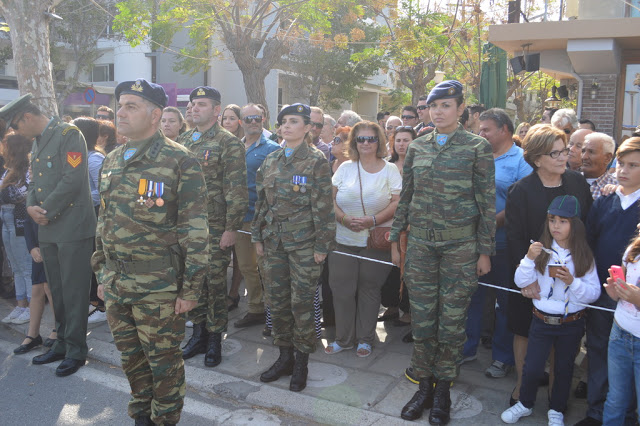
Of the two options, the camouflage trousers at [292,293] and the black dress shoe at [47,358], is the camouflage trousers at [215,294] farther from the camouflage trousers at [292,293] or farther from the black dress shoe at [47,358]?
the black dress shoe at [47,358]

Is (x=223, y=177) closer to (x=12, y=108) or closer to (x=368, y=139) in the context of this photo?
(x=368, y=139)

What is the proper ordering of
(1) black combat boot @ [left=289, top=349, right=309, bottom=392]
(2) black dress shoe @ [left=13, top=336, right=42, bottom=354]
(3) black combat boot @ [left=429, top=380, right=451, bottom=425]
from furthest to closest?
1. (2) black dress shoe @ [left=13, top=336, right=42, bottom=354]
2. (1) black combat boot @ [left=289, top=349, right=309, bottom=392]
3. (3) black combat boot @ [left=429, top=380, right=451, bottom=425]

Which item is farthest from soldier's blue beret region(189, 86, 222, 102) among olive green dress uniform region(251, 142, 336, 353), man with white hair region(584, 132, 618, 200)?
man with white hair region(584, 132, 618, 200)

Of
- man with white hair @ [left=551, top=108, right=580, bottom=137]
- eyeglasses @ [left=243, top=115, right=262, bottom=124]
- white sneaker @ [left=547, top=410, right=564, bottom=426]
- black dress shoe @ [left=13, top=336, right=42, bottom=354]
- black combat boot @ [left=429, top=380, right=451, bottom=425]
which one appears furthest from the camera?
man with white hair @ [left=551, top=108, right=580, bottom=137]

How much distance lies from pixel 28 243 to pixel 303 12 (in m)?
12.5

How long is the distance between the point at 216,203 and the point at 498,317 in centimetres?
264

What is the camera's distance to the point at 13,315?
6.02 m

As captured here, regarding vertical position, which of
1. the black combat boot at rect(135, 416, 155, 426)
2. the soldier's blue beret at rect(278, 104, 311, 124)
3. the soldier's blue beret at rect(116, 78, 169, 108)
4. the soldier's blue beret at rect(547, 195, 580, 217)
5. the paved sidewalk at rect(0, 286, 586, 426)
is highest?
the soldier's blue beret at rect(116, 78, 169, 108)

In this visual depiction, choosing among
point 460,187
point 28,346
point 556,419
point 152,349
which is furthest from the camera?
point 28,346

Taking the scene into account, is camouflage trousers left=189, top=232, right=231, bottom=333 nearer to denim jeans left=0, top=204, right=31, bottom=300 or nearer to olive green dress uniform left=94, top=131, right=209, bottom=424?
olive green dress uniform left=94, top=131, right=209, bottom=424

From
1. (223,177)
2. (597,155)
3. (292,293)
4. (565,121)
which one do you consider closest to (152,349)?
(292,293)

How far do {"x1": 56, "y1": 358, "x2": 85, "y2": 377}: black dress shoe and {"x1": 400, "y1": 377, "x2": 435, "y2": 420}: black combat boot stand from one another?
282cm

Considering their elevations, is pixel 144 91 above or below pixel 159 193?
above

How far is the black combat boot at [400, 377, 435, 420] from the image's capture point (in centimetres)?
385
